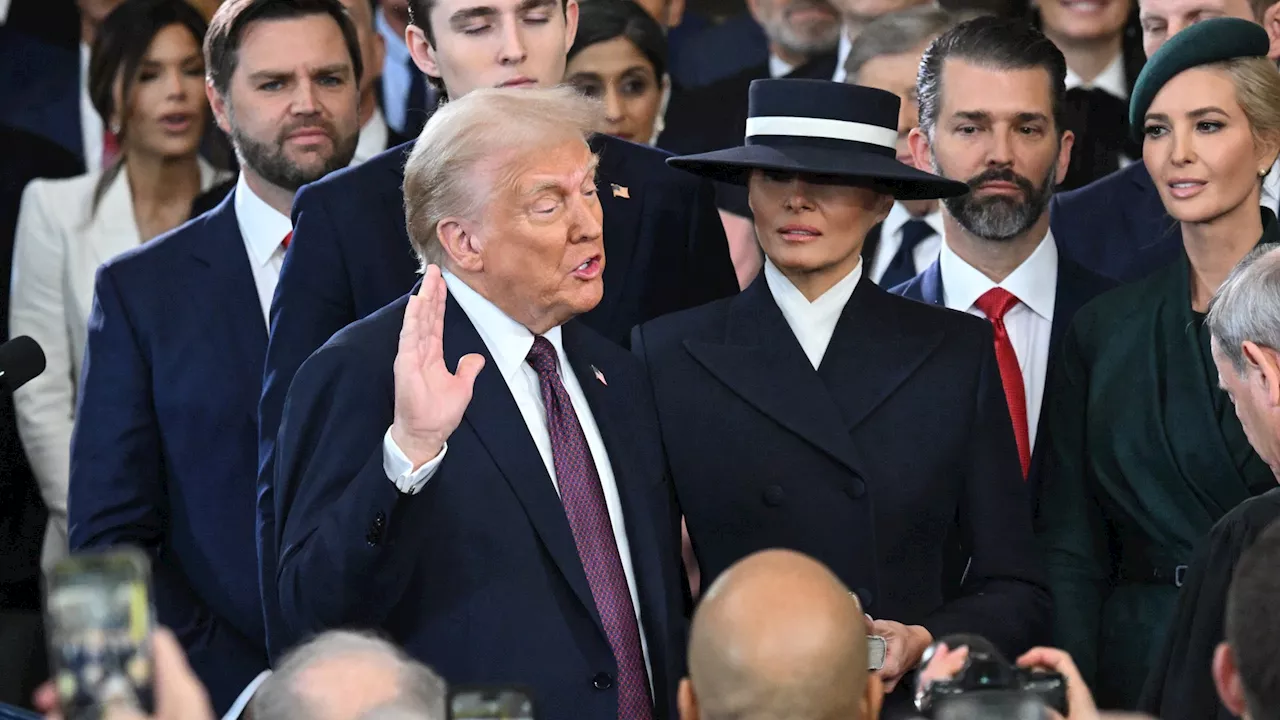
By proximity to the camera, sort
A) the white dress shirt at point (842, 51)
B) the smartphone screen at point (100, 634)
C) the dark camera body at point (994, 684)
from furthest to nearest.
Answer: the white dress shirt at point (842, 51) → the dark camera body at point (994, 684) → the smartphone screen at point (100, 634)

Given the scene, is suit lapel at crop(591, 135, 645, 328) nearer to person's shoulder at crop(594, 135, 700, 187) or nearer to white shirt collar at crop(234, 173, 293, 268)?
person's shoulder at crop(594, 135, 700, 187)

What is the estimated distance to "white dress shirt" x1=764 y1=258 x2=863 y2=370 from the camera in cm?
327

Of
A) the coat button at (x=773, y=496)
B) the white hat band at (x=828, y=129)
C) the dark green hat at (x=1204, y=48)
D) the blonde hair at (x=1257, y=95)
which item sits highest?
the dark green hat at (x=1204, y=48)

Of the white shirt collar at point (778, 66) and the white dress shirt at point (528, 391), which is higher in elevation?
the white shirt collar at point (778, 66)

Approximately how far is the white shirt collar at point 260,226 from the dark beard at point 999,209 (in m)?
1.36

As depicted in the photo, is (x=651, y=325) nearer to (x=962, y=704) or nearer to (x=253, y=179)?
(x=253, y=179)

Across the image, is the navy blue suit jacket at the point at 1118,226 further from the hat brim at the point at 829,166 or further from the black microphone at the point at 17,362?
the black microphone at the point at 17,362

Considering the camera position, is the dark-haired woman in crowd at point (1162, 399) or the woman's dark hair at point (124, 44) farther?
the woman's dark hair at point (124, 44)

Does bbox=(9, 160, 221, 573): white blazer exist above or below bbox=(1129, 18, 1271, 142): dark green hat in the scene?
below

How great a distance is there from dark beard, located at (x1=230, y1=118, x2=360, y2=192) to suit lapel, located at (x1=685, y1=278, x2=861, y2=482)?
3.89ft

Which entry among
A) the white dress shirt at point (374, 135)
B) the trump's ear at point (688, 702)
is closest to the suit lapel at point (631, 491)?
the trump's ear at point (688, 702)

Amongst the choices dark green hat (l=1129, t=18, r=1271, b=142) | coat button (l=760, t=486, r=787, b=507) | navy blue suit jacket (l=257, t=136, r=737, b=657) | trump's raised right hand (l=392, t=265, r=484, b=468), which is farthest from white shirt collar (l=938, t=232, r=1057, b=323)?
trump's raised right hand (l=392, t=265, r=484, b=468)

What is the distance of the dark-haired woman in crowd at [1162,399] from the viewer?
3520 mm

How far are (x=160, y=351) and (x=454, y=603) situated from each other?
126cm
